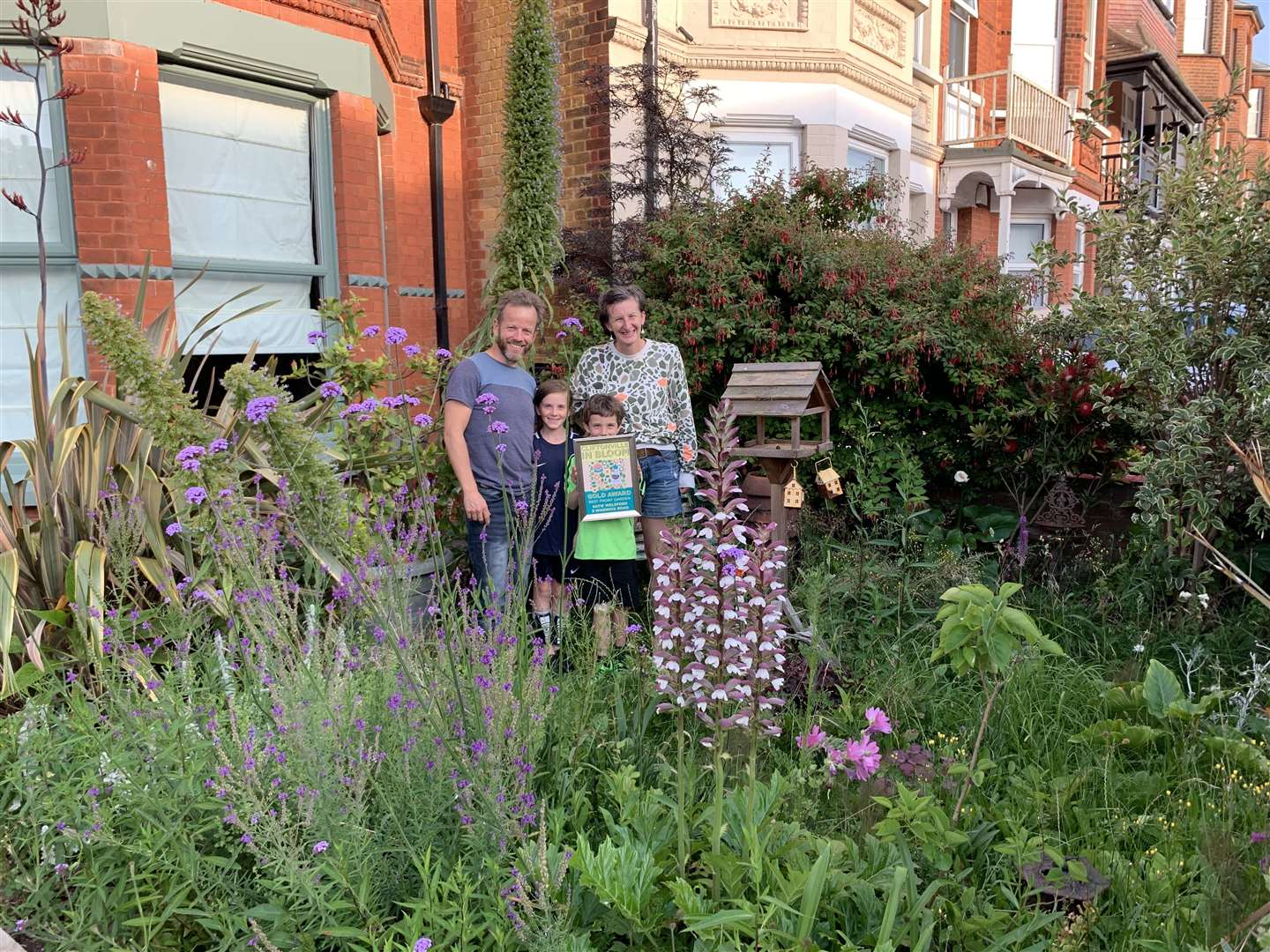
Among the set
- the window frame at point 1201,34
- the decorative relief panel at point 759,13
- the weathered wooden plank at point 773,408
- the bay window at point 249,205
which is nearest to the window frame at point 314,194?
the bay window at point 249,205

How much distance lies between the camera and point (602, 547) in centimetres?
390

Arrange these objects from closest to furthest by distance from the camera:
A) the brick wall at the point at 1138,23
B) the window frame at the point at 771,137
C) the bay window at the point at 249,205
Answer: the bay window at the point at 249,205, the window frame at the point at 771,137, the brick wall at the point at 1138,23

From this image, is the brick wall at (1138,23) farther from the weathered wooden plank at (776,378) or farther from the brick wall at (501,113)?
the weathered wooden plank at (776,378)

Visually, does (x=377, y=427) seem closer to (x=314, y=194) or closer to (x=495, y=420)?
(x=495, y=420)

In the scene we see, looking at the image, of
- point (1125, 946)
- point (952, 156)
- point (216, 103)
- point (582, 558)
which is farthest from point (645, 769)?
point (952, 156)

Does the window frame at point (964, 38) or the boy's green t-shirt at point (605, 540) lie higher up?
the window frame at point (964, 38)

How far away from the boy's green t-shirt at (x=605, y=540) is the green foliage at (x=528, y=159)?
7.77 feet

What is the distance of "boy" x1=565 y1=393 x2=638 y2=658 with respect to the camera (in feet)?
12.6

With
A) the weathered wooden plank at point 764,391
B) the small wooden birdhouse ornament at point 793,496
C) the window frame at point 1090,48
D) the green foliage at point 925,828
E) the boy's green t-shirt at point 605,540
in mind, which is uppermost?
the window frame at point 1090,48

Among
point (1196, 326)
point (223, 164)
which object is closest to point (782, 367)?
point (1196, 326)

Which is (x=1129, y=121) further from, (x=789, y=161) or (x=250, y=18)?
(x=250, y=18)

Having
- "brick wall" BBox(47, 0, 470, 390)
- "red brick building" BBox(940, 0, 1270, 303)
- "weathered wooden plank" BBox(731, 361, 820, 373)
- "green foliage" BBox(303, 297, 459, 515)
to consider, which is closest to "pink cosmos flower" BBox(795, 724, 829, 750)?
"green foliage" BBox(303, 297, 459, 515)

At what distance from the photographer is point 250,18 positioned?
561cm

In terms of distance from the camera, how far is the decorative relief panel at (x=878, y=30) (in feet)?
33.6
